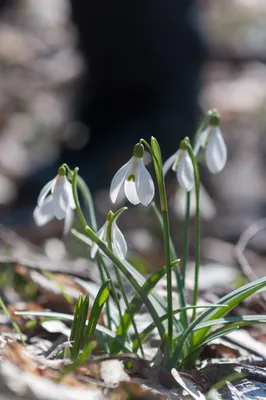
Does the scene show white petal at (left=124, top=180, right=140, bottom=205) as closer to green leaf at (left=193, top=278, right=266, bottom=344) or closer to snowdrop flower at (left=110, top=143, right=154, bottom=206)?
snowdrop flower at (left=110, top=143, right=154, bottom=206)

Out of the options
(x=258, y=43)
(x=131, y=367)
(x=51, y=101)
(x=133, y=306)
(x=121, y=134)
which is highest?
(x=258, y=43)

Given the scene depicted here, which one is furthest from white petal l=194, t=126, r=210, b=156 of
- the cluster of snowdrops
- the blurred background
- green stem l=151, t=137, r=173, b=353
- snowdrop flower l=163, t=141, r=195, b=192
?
the blurred background

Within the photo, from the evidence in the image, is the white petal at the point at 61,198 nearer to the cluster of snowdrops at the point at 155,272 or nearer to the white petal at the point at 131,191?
the cluster of snowdrops at the point at 155,272

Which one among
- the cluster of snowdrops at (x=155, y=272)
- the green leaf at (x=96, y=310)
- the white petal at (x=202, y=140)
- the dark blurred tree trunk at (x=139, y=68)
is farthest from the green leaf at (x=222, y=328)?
the dark blurred tree trunk at (x=139, y=68)

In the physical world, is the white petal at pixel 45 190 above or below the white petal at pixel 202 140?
below

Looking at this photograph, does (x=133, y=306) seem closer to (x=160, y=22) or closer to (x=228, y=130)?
(x=160, y=22)

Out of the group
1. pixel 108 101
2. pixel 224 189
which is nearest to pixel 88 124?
→ pixel 108 101

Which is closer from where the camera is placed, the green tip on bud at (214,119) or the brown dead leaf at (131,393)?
the brown dead leaf at (131,393)
